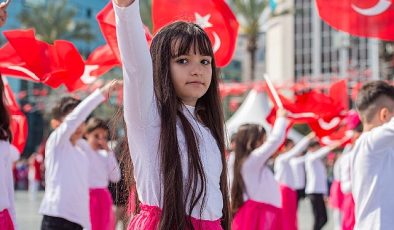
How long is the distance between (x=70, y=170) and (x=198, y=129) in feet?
9.95

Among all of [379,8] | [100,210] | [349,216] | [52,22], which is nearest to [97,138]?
[100,210]

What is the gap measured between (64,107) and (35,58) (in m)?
0.45

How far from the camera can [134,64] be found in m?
2.38

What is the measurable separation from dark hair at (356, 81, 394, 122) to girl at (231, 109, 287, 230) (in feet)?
6.67

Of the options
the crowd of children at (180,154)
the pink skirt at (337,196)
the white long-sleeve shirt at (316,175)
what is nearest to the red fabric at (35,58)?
the crowd of children at (180,154)

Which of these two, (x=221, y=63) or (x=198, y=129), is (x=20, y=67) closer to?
(x=221, y=63)

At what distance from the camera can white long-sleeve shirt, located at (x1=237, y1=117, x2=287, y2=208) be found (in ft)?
20.4

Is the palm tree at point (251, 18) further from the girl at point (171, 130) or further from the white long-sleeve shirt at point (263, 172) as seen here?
the girl at point (171, 130)

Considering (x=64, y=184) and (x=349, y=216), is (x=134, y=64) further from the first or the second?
(x=349, y=216)

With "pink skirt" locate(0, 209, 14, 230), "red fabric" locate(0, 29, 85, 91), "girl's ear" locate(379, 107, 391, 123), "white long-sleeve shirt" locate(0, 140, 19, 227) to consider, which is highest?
"red fabric" locate(0, 29, 85, 91)

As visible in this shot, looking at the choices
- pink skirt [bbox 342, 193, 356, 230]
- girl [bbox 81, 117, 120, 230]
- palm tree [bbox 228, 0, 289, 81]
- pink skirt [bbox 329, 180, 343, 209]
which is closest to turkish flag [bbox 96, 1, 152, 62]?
girl [bbox 81, 117, 120, 230]

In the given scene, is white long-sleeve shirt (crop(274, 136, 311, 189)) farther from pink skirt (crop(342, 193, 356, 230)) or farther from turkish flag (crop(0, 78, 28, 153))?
turkish flag (crop(0, 78, 28, 153))

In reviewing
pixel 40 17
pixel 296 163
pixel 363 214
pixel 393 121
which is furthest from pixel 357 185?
pixel 40 17

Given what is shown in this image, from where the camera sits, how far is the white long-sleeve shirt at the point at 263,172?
622cm
